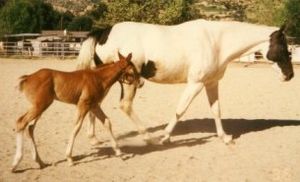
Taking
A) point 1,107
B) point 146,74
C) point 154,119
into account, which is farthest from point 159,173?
point 1,107

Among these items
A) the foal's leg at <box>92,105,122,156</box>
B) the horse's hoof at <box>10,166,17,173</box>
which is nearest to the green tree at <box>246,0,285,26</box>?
the foal's leg at <box>92,105,122,156</box>

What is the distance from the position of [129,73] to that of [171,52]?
1432 mm

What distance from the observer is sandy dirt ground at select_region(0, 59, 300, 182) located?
306 inches

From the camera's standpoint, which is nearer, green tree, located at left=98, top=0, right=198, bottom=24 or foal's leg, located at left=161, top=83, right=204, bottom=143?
foal's leg, located at left=161, top=83, right=204, bottom=143

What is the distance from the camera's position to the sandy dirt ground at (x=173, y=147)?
25.5 ft

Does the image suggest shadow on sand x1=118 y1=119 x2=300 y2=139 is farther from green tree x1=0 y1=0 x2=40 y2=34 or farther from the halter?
green tree x1=0 y1=0 x2=40 y2=34

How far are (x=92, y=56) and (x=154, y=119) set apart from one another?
11.4ft

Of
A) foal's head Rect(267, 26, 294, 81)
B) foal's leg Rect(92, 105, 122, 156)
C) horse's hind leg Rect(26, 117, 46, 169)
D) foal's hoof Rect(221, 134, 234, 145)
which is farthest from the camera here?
foal's head Rect(267, 26, 294, 81)

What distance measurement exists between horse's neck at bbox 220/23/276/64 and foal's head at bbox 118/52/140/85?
7.18 feet

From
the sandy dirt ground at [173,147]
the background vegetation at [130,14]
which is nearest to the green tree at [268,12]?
the background vegetation at [130,14]

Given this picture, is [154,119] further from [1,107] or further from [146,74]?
[1,107]

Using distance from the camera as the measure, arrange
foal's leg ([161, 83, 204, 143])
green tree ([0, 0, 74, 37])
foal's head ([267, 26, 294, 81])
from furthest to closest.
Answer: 1. green tree ([0, 0, 74, 37])
2. foal's head ([267, 26, 294, 81])
3. foal's leg ([161, 83, 204, 143])

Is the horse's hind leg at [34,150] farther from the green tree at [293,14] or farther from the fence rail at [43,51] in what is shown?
the green tree at [293,14]

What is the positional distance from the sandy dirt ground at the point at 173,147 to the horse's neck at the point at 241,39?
1.75 m
